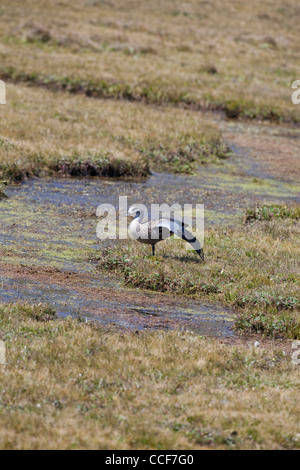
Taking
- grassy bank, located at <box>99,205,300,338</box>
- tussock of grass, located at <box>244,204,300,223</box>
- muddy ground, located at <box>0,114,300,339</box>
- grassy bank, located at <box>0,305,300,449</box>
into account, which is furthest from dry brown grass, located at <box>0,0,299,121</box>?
grassy bank, located at <box>0,305,300,449</box>

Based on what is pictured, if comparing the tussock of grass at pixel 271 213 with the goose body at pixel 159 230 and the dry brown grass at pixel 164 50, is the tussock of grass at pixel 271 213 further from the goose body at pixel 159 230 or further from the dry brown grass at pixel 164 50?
the dry brown grass at pixel 164 50

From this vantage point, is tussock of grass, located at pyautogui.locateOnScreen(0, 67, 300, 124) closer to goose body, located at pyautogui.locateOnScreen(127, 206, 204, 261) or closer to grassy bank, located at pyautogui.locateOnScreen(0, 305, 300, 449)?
goose body, located at pyautogui.locateOnScreen(127, 206, 204, 261)

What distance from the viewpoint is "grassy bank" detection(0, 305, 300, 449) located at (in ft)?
23.8

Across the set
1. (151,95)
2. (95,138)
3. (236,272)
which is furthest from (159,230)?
(151,95)

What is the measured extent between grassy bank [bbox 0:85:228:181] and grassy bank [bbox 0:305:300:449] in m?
10.4

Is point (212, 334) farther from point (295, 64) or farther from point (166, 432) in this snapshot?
point (295, 64)

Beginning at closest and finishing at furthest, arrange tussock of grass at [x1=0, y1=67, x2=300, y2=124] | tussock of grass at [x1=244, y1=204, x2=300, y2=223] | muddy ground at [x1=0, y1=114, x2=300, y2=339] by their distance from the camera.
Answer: muddy ground at [x1=0, y1=114, x2=300, y2=339], tussock of grass at [x1=244, y1=204, x2=300, y2=223], tussock of grass at [x1=0, y1=67, x2=300, y2=124]

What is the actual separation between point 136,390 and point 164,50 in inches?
1384

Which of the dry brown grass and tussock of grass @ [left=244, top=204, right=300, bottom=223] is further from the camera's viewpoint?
the dry brown grass

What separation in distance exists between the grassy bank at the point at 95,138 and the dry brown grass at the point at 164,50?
11.2ft

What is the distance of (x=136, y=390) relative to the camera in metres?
8.20

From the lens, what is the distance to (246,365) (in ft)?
30.1

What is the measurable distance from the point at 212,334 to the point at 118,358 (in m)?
2.18

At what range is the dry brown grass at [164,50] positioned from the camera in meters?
32.1
